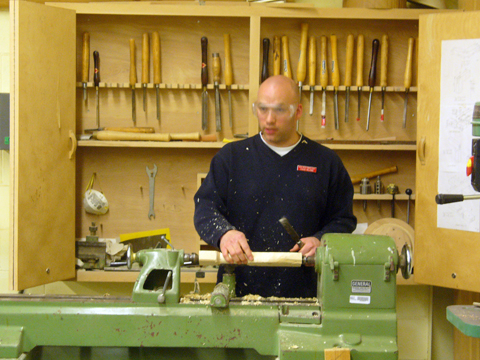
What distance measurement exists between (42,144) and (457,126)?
2.02 m

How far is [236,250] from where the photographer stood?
4.38 ft

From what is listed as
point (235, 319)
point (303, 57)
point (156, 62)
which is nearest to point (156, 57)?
point (156, 62)

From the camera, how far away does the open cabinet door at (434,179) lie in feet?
7.50

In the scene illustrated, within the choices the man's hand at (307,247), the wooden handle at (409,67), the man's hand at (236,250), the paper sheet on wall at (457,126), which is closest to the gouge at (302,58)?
the wooden handle at (409,67)

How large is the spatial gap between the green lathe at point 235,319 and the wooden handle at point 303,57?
1760 mm

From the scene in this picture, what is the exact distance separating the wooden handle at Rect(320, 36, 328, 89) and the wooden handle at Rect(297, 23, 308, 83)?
0.10 m

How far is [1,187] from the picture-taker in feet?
9.41

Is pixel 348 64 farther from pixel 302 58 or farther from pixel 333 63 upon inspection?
pixel 302 58

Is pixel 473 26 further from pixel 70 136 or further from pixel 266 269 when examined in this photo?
pixel 70 136

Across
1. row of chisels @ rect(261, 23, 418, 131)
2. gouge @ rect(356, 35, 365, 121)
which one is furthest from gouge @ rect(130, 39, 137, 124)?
gouge @ rect(356, 35, 365, 121)

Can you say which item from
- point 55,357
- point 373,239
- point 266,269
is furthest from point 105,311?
point 266,269

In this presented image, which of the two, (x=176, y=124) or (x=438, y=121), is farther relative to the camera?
(x=176, y=124)

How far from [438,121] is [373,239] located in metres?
1.40

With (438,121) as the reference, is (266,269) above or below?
below
